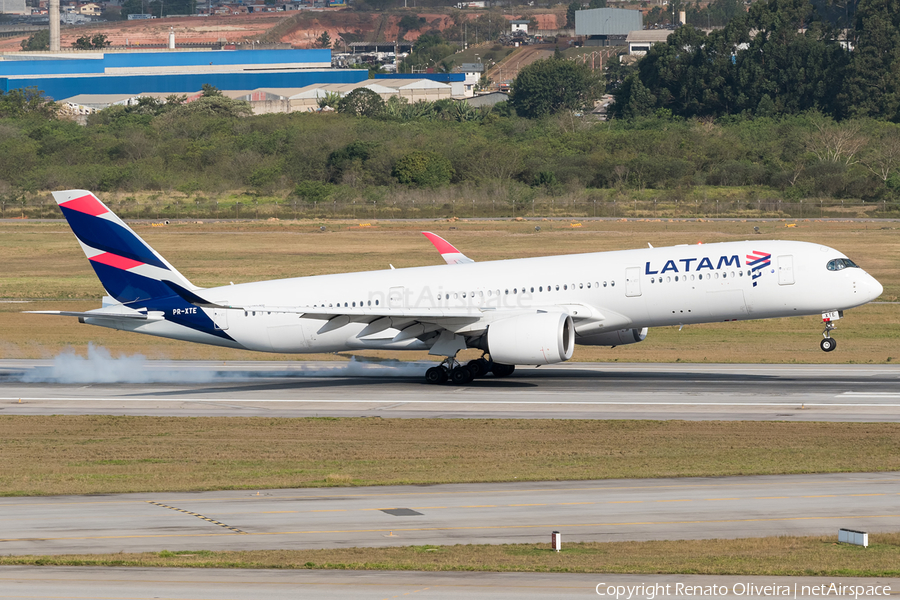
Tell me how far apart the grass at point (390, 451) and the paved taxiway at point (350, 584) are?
7.53 metres

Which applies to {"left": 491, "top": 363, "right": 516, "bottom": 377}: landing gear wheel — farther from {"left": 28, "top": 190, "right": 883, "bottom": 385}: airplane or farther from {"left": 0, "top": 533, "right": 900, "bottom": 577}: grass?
{"left": 0, "top": 533, "right": 900, "bottom": 577}: grass

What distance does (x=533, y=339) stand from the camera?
38875mm

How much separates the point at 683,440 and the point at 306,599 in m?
16.5

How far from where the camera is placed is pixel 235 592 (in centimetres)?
1806

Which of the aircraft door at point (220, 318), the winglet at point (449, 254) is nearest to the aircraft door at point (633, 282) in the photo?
the winglet at point (449, 254)

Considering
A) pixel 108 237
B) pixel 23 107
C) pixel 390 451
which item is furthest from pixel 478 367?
pixel 23 107

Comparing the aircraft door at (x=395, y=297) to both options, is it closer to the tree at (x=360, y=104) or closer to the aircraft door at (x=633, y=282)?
the aircraft door at (x=633, y=282)

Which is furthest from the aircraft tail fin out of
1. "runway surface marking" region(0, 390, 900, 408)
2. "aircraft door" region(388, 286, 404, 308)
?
"aircraft door" region(388, 286, 404, 308)

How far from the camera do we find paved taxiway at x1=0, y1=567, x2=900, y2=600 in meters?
17.9

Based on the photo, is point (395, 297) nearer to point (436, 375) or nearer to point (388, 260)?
point (436, 375)

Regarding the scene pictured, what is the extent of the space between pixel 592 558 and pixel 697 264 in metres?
22.0

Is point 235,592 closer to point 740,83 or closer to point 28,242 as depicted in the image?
point 28,242

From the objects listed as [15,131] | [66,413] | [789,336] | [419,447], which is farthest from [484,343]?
[15,131]

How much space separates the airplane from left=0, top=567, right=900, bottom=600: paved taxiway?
20.3 m
